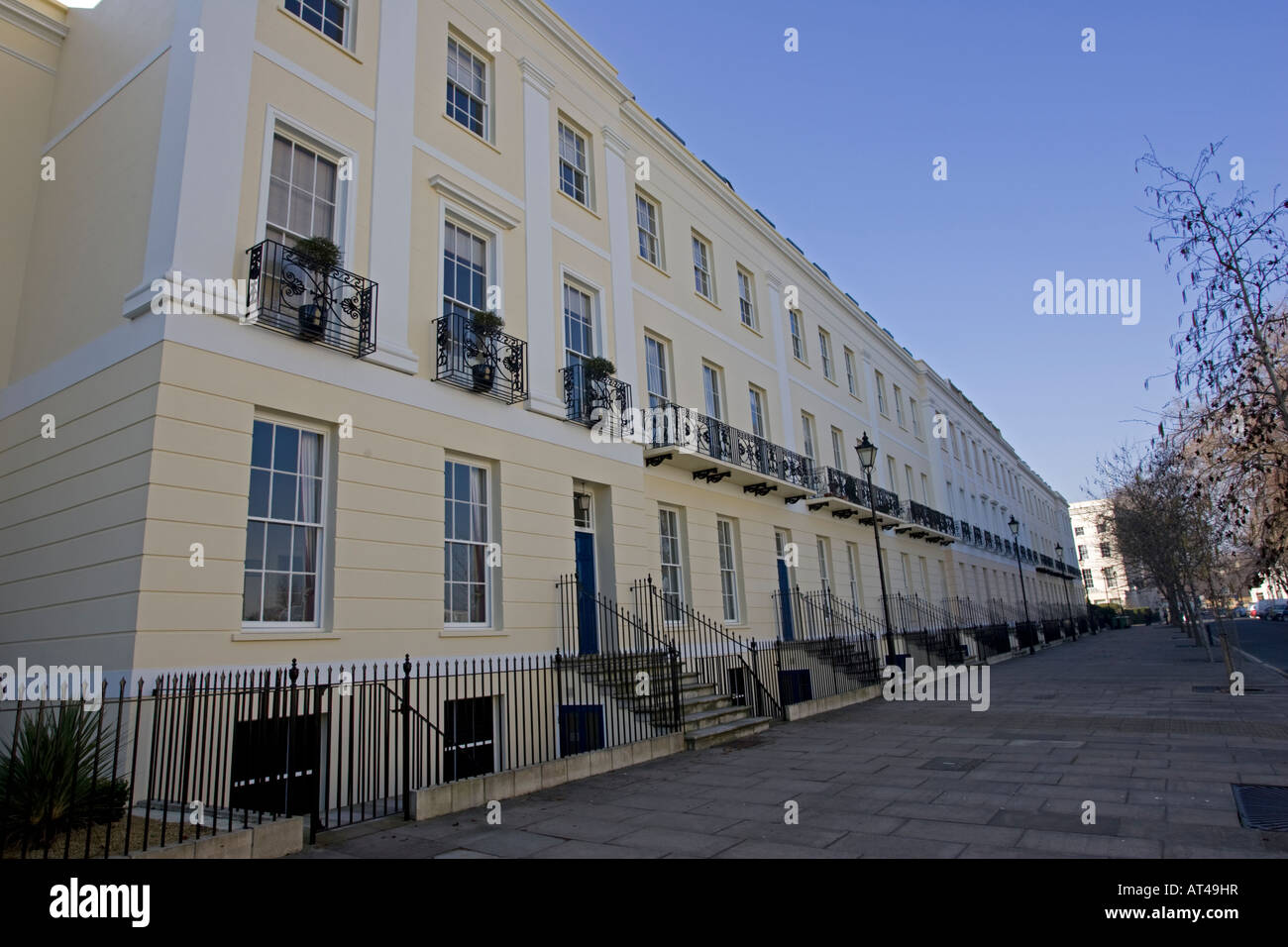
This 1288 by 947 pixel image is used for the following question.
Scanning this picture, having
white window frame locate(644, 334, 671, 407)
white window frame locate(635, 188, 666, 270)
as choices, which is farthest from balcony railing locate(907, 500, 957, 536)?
white window frame locate(635, 188, 666, 270)

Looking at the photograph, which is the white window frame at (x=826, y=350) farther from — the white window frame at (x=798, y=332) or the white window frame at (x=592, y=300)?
the white window frame at (x=592, y=300)

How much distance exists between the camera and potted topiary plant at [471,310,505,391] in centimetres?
1026

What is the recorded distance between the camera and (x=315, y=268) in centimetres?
841

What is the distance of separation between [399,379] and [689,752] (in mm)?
6096

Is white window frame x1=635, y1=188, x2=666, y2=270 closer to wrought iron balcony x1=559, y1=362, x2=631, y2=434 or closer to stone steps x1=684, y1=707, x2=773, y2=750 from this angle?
wrought iron balcony x1=559, y1=362, x2=631, y2=434

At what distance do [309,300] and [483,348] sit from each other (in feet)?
8.34

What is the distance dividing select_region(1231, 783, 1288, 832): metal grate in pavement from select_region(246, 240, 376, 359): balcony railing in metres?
9.41

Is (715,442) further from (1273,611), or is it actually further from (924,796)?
(1273,611)

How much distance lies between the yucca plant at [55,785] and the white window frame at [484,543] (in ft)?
13.7
